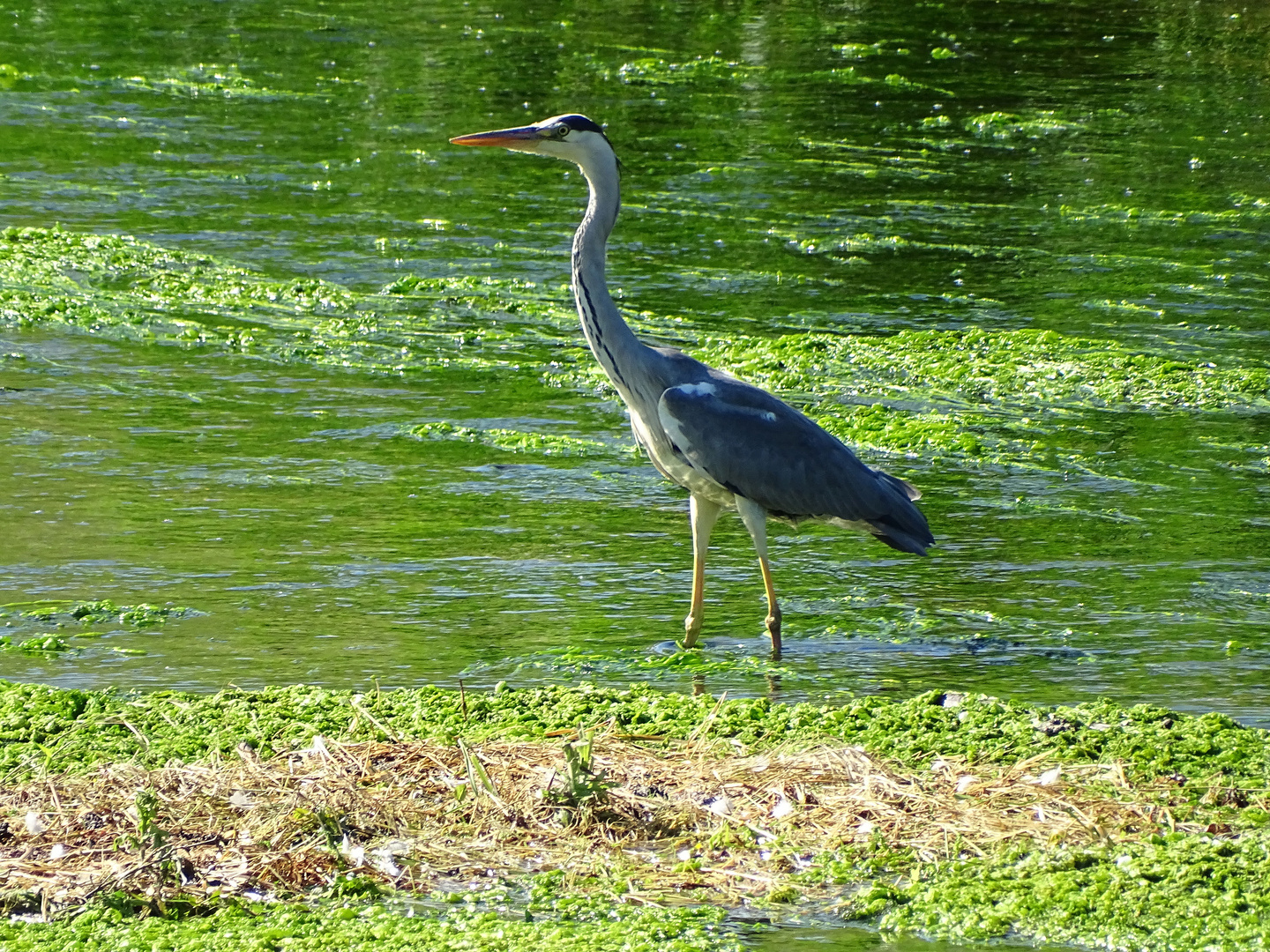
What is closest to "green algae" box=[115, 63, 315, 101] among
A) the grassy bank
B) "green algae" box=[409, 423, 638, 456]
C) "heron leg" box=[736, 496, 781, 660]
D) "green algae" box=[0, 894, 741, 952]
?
"green algae" box=[409, 423, 638, 456]

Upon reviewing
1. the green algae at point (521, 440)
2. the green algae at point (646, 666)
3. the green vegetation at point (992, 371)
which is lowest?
the green algae at point (646, 666)

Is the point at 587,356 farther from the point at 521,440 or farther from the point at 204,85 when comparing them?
the point at 204,85

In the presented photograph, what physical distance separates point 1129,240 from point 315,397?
6904mm

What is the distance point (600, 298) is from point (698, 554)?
3.64 ft

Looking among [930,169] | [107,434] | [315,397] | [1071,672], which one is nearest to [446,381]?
[315,397]

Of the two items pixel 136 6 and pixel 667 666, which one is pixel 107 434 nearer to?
pixel 667 666

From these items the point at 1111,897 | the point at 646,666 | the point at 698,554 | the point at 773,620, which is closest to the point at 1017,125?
the point at 698,554

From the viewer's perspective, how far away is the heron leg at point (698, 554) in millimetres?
6852

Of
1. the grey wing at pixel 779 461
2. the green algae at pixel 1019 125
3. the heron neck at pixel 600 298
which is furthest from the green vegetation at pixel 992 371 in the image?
the green algae at pixel 1019 125

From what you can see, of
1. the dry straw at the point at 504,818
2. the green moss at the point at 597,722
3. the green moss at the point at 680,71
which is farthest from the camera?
the green moss at the point at 680,71

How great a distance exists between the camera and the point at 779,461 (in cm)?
707

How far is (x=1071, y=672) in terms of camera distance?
6.44 m

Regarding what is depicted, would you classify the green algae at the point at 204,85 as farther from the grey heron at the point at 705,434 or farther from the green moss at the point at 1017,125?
the grey heron at the point at 705,434

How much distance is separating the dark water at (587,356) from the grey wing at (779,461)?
15.5 inches
